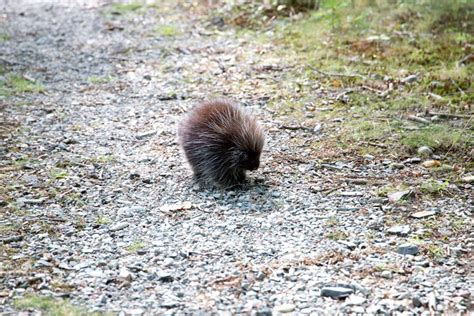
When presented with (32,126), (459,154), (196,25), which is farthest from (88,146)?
(196,25)

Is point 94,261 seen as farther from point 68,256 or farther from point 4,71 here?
point 4,71

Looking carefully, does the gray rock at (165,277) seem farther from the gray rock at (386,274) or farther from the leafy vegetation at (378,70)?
the leafy vegetation at (378,70)

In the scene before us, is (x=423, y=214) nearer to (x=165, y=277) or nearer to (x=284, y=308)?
(x=284, y=308)

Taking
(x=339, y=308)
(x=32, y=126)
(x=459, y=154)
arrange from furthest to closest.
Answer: (x=32, y=126), (x=459, y=154), (x=339, y=308)

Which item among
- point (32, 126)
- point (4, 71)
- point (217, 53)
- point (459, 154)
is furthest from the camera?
point (217, 53)

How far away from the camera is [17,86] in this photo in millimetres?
9398

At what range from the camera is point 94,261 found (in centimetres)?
501

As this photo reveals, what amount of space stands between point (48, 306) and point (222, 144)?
253 centimetres

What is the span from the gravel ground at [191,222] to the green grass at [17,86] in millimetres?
210

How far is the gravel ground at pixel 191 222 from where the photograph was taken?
14.8ft

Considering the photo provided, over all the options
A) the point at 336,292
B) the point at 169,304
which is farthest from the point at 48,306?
the point at 336,292

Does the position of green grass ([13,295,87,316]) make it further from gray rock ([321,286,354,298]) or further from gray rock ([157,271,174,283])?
gray rock ([321,286,354,298])

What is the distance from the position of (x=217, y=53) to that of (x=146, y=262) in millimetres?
6319

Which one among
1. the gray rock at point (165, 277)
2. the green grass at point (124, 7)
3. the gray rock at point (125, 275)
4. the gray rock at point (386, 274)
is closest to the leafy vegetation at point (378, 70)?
the gray rock at point (386, 274)
